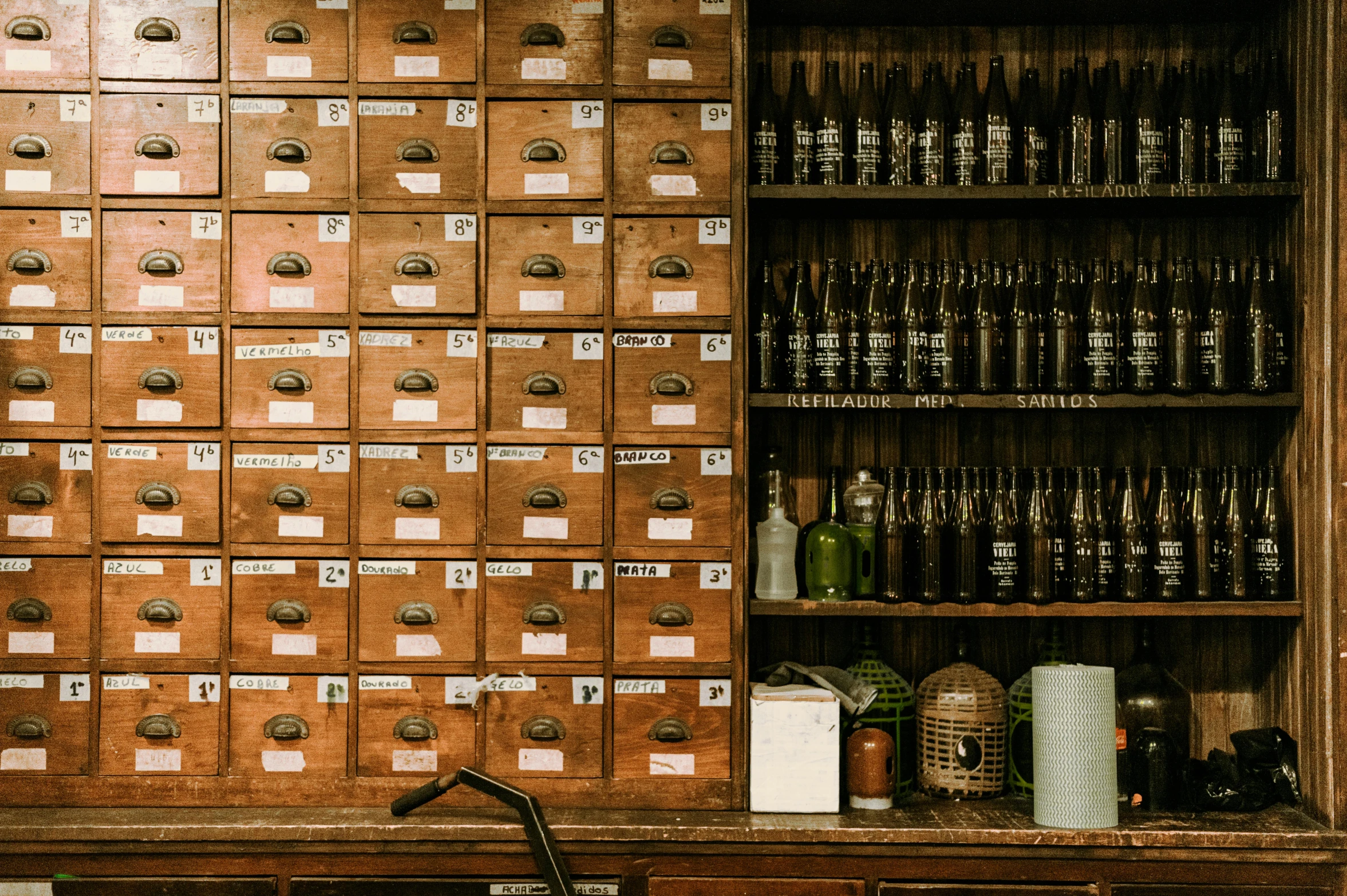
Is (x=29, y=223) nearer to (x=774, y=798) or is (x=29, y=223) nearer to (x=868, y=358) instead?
(x=868, y=358)

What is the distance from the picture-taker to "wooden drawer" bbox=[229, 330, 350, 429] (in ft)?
7.85

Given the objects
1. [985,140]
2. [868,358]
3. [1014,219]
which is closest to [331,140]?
[868,358]

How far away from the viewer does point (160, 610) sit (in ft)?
7.76

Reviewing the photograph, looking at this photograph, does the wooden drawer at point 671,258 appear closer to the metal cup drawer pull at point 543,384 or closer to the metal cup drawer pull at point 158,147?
the metal cup drawer pull at point 543,384

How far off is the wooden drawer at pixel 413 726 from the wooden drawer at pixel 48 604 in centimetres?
65

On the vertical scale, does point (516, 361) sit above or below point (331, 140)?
below

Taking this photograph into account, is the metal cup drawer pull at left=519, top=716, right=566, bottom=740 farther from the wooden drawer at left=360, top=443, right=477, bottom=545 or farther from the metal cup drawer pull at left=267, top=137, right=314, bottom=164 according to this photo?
the metal cup drawer pull at left=267, top=137, right=314, bottom=164

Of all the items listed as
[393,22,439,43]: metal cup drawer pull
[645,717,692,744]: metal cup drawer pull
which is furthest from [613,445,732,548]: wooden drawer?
[393,22,439,43]: metal cup drawer pull

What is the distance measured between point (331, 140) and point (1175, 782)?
7.98 feet

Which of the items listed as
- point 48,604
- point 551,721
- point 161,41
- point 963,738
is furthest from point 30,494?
point 963,738

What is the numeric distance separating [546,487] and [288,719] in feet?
2.56

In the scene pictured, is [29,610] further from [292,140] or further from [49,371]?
[292,140]

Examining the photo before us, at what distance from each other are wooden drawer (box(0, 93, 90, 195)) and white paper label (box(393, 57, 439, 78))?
0.73 metres

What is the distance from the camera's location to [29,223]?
2.39m
